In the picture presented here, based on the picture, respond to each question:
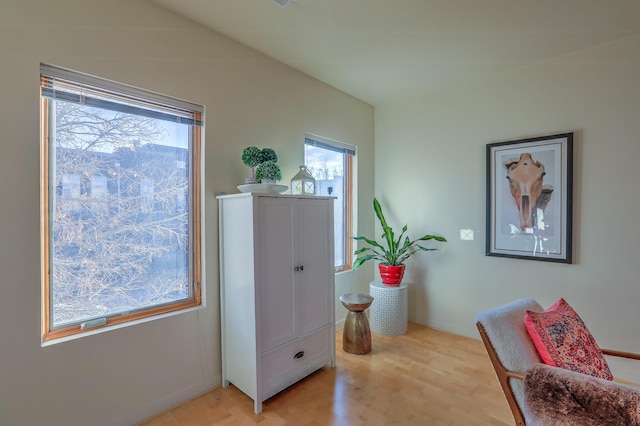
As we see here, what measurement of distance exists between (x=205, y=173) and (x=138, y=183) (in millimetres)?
434

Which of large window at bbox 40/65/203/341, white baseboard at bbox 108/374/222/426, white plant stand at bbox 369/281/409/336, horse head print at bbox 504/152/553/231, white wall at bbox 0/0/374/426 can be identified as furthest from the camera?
white plant stand at bbox 369/281/409/336

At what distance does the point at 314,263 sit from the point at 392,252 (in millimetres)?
1262

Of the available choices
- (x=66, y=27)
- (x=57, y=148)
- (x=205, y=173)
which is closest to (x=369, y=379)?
(x=205, y=173)

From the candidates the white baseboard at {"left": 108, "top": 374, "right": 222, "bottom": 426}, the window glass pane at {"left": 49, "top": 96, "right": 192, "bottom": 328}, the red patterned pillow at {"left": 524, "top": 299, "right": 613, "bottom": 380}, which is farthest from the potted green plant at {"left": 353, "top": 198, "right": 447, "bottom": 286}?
the window glass pane at {"left": 49, "top": 96, "right": 192, "bottom": 328}

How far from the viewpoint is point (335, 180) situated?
348 cm

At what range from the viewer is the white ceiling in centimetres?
197

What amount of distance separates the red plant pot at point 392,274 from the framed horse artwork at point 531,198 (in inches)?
35.5

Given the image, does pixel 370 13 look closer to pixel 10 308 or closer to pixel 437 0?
pixel 437 0

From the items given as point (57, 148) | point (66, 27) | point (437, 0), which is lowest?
point (57, 148)

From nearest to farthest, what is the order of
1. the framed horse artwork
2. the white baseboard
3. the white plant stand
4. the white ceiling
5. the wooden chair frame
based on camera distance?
the wooden chair frame < the white baseboard < the white ceiling < the framed horse artwork < the white plant stand

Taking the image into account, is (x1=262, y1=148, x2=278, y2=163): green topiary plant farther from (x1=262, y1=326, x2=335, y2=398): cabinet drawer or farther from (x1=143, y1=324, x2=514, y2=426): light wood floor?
(x1=143, y1=324, x2=514, y2=426): light wood floor

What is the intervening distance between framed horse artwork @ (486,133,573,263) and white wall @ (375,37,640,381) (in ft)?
0.26

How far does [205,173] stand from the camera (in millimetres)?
2207

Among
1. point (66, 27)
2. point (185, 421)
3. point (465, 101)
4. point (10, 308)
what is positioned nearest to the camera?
point (10, 308)
